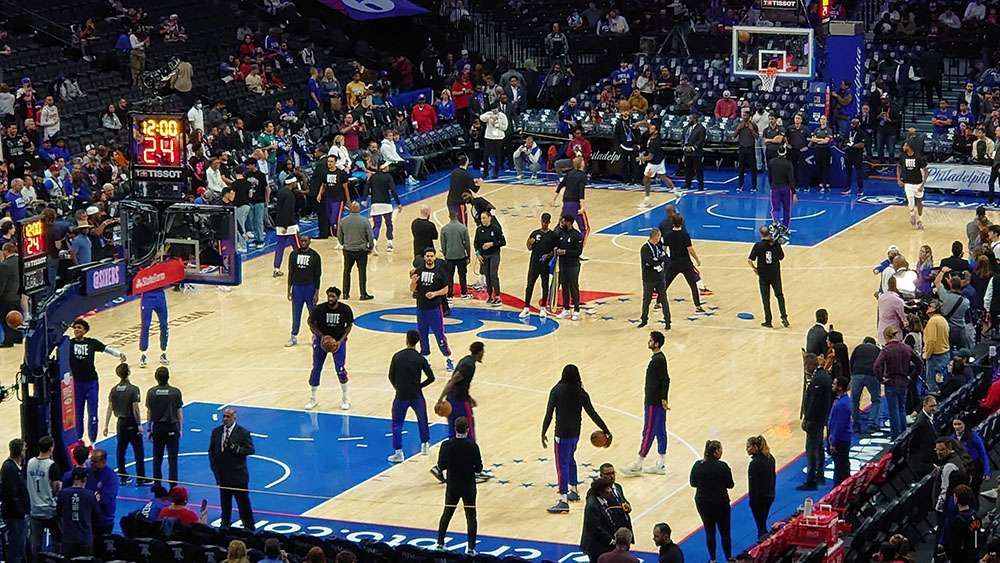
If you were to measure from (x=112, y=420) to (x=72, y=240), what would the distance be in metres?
4.59

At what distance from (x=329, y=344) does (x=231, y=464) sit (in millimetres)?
3766

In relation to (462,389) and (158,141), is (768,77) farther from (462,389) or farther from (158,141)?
(462,389)

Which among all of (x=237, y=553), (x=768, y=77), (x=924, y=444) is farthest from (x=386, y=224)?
(x=237, y=553)

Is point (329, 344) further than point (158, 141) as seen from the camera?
Yes

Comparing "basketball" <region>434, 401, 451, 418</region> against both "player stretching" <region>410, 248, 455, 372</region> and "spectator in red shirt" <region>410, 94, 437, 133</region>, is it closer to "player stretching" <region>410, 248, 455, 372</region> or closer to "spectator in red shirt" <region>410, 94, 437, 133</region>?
"player stretching" <region>410, 248, 455, 372</region>

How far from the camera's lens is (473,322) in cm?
2820

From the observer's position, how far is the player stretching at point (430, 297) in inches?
965

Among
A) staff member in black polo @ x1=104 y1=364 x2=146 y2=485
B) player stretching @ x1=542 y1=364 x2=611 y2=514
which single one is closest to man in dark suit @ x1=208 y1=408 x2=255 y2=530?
staff member in black polo @ x1=104 y1=364 x2=146 y2=485

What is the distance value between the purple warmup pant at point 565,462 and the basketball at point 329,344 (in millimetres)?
3851

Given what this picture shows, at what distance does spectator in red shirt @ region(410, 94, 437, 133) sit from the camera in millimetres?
41281

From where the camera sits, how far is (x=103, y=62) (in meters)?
39.7

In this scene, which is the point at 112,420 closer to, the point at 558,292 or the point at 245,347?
the point at 245,347

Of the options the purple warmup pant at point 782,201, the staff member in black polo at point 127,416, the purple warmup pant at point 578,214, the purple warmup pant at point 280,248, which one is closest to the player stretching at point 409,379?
the staff member in black polo at point 127,416

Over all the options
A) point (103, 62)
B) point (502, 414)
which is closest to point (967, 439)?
point (502, 414)
